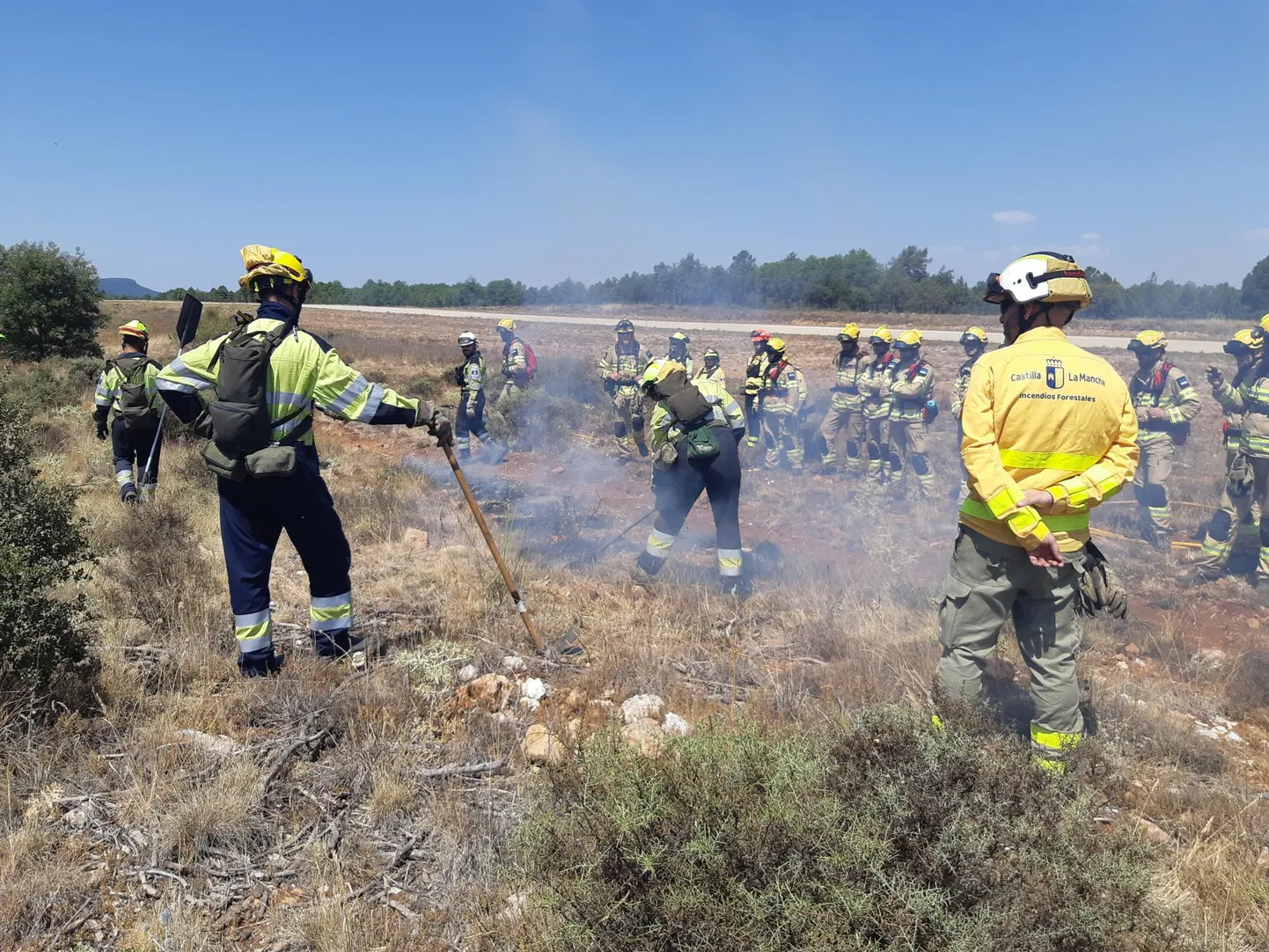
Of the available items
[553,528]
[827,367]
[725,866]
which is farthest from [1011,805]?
[827,367]

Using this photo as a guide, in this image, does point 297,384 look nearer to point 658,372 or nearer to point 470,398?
point 658,372

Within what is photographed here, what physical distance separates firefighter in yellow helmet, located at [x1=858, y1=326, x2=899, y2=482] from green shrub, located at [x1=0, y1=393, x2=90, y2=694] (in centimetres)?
871

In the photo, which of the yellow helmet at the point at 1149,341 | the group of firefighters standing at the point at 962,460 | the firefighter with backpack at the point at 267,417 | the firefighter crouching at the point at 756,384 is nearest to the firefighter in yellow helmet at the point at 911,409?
the firefighter crouching at the point at 756,384

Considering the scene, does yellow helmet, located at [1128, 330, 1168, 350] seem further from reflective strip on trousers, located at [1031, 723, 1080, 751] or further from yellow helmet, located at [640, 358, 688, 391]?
reflective strip on trousers, located at [1031, 723, 1080, 751]

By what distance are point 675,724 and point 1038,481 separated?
6.22ft

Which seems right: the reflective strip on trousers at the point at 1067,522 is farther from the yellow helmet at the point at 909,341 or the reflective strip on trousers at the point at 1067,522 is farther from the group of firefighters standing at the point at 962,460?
the yellow helmet at the point at 909,341

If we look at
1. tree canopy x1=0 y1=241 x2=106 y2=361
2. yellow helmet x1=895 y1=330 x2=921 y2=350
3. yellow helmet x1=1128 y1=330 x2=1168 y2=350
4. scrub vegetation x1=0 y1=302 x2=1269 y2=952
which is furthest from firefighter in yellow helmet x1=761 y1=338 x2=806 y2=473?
tree canopy x1=0 y1=241 x2=106 y2=361

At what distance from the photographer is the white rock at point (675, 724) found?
333cm

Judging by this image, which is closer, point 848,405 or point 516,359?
point 848,405

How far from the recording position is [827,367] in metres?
18.5

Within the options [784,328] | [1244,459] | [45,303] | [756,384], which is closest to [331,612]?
[1244,459]

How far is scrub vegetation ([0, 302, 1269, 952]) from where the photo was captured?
6.15 feet

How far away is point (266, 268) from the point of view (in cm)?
355

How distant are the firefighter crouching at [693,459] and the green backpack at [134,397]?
4.89 metres
